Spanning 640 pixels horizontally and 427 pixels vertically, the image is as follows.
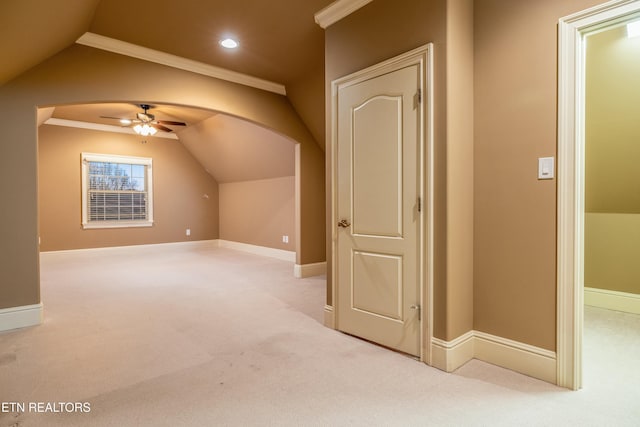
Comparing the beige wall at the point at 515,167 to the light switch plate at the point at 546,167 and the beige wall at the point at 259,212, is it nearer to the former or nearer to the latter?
the light switch plate at the point at 546,167

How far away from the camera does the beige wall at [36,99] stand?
299 cm

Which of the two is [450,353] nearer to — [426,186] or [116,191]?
[426,186]

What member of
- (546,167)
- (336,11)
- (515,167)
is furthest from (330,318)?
(336,11)

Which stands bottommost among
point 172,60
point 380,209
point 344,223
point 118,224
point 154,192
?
point 118,224

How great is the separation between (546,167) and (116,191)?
7.77 m

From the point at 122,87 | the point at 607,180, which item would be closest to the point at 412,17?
the point at 607,180

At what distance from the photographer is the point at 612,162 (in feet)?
10.7

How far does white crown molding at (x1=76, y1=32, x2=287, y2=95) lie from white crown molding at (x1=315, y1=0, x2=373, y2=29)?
5.18 feet

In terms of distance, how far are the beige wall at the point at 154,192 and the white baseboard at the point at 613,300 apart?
24.5 ft

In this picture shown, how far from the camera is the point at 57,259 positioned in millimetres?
6613

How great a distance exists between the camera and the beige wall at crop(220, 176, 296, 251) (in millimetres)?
6555

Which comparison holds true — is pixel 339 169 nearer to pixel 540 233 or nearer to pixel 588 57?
pixel 540 233

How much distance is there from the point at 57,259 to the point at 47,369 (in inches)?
212

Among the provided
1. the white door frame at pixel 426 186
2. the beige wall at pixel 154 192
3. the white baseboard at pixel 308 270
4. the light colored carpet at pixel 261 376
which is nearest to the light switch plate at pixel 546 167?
the white door frame at pixel 426 186
